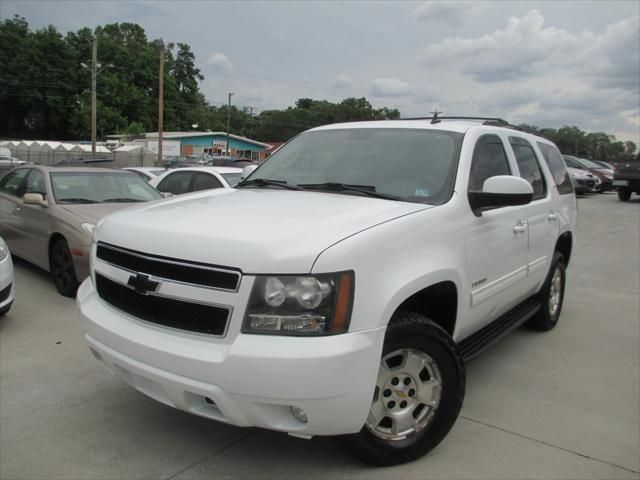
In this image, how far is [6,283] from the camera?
474 cm

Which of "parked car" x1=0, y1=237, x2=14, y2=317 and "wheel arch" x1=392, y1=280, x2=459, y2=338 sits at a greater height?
"wheel arch" x1=392, y1=280, x2=459, y2=338

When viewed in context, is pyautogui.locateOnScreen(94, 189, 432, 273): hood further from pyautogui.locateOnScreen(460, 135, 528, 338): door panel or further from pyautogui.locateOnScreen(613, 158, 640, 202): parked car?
pyautogui.locateOnScreen(613, 158, 640, 202): parked car

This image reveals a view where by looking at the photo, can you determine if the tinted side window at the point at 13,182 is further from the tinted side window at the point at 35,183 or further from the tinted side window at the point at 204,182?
the tinted side window at the point at 204,182

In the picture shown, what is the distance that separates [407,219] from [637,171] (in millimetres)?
19851

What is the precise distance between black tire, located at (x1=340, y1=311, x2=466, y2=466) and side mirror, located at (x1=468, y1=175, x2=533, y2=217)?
892 mm

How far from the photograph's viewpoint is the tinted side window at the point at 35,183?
6.75 metres

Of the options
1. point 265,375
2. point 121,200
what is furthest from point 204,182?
point 265,375

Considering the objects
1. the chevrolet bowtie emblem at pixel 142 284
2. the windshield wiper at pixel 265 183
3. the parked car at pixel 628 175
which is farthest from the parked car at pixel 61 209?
the parked car at pixel 628 175

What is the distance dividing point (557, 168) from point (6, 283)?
521 cm

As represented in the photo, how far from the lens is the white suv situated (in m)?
2.29

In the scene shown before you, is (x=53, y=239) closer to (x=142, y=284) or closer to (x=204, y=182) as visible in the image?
(x=204, y=182)

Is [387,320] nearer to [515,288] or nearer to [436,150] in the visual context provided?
[436,150]

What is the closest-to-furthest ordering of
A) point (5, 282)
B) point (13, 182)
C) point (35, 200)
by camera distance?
point (5, 282)
point (35, 200)
point (13, 182)

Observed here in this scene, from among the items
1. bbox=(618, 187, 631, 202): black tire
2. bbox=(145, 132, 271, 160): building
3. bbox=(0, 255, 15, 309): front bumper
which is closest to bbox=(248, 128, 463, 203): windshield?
bbox=(0, 255, 15, 309): front bumper
